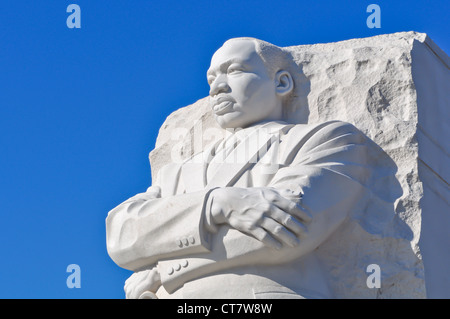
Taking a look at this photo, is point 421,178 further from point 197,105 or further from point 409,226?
point 197,105

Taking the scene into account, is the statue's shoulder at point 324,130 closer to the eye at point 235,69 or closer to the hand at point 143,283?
the eye at point 235,69

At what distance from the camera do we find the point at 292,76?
25.0ft

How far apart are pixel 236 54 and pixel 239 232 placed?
4.86 ft

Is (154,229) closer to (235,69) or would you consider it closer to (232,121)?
(232,121)

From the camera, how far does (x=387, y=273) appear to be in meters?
6.90

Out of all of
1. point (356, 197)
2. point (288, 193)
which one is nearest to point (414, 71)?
point (356, 197)

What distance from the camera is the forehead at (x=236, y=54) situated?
739 centimetres

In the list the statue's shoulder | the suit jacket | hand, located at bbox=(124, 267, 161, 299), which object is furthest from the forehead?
hand, located at bbox=(124, 267, 161, 299)

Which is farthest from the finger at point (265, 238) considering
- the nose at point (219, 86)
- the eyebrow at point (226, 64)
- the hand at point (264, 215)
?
the eyebrow at point (226, 64)

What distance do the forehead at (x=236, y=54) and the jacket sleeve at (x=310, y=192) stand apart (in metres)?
0.67

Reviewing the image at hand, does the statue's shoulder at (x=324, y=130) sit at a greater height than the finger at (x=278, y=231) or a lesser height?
greater

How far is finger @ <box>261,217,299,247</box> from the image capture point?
6.43 metres

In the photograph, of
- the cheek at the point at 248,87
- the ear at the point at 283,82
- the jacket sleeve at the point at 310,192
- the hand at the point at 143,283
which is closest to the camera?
the jacket sleeve at the point at 310,192

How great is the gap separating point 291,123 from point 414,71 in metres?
0.95
